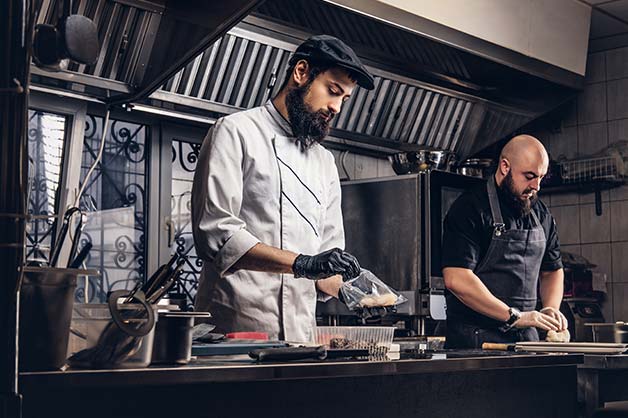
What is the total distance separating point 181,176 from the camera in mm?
4488

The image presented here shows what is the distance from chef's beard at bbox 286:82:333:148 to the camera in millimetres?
2807

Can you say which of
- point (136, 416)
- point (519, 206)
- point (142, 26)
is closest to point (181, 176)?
point (142, 26)

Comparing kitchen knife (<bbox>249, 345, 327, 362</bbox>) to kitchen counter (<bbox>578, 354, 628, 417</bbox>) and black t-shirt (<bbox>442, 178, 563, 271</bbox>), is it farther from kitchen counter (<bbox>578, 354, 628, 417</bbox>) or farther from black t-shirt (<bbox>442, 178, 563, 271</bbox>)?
black t-shirt (<bbox>442, 178, 563, 271</bbox>)

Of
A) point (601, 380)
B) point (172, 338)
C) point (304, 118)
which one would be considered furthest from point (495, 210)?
point (172, 338)

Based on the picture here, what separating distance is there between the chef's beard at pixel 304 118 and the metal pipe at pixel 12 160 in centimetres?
147

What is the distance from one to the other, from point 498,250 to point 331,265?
1603 millimetres

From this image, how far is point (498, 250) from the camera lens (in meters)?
3.70

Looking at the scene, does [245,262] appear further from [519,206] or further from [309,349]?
[519,206]

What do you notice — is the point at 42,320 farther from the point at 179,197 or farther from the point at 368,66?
the point at 368,66

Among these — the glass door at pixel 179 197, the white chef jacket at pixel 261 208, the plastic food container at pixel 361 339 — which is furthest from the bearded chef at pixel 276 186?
the glass door at pixel 179 197

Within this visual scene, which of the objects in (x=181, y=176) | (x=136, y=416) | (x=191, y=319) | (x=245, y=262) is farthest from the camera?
(x=181, y=176)

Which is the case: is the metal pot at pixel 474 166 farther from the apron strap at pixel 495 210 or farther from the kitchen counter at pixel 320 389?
the kitchen counter at pixel 320 389

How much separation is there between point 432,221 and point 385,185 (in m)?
0.36

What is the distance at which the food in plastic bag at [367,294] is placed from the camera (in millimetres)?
2287
